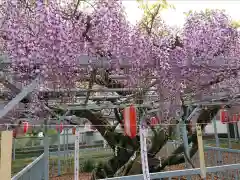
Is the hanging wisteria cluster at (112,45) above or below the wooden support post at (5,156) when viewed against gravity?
above

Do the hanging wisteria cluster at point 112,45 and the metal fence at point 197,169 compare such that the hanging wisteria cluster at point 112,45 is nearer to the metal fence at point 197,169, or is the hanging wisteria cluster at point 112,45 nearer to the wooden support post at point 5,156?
the wooden support post at point 5,156

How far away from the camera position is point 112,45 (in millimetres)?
2449

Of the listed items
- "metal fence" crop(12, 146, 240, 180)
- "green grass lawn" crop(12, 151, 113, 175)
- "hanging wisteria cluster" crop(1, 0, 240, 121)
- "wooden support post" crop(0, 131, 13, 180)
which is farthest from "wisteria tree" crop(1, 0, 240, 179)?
"green grass lawn" crop(12, 151, 113, 175)

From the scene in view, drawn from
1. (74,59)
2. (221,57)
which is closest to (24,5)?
(74,59)

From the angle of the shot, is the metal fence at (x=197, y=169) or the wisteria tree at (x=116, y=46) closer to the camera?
the wisteria tree at (x=116, y=46)

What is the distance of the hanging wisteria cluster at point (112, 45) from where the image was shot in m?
2.20

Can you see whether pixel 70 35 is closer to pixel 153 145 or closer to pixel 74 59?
pixel 74 59

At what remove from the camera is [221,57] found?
292 centimetres

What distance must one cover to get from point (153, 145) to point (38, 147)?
11.7 meters

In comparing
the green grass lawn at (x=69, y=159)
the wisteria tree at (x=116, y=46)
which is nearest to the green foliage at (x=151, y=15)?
the wisteria tree at (x=116, y=46)

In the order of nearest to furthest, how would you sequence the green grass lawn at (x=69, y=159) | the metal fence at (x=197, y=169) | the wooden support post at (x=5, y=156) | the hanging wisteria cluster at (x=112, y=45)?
1. the wooden support post at (x=5, y=156)
2. the hanging wisteria cluster at (x=112, y=45)
3. the metal fence at (x=197, y=169)
4. the green grass lawn at (x=69, y=159)

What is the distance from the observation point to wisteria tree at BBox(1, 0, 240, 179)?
2205 millimetres

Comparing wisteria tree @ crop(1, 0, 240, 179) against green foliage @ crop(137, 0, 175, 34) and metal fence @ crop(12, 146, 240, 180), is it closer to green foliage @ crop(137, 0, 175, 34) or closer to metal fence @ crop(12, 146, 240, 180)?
green foliage @ crop(137, 0, 175, 34)

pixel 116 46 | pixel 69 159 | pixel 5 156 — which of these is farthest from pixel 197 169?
pixel 69 159
